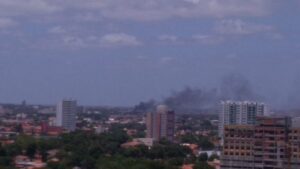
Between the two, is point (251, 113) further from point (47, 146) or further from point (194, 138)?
point (47, 146)

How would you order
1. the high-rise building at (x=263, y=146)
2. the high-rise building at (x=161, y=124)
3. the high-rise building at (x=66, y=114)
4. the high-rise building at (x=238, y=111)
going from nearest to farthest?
the high-rise building at (x=263, y=146) → the high-rise building at (x=238, y=111) → the high-rise building at (x=161, y=124) → the high-rise building at (x=66, y=114)

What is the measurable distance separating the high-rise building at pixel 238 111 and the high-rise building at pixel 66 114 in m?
15.4

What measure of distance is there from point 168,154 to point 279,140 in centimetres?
985

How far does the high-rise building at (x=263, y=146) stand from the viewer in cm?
2259

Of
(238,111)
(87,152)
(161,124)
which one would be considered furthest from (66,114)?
(87,152)

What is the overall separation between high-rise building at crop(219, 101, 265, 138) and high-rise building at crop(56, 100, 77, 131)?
15.4m

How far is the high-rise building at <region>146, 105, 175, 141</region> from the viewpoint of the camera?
156 feet

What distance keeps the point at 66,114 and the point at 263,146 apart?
3869cm

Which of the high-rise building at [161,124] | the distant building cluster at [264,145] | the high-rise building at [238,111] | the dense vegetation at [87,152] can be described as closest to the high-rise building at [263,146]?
the distant building cluster at [264,145]

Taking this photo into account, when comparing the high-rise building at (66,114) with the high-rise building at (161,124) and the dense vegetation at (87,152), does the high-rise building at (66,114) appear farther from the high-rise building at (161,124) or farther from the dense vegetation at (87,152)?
the dense vegetation at (87,152)

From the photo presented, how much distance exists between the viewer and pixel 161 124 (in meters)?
48.6

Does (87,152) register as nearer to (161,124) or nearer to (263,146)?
(263,146)

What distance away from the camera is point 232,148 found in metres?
23.5

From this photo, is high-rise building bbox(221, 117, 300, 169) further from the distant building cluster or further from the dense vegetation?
the dense vegetation
